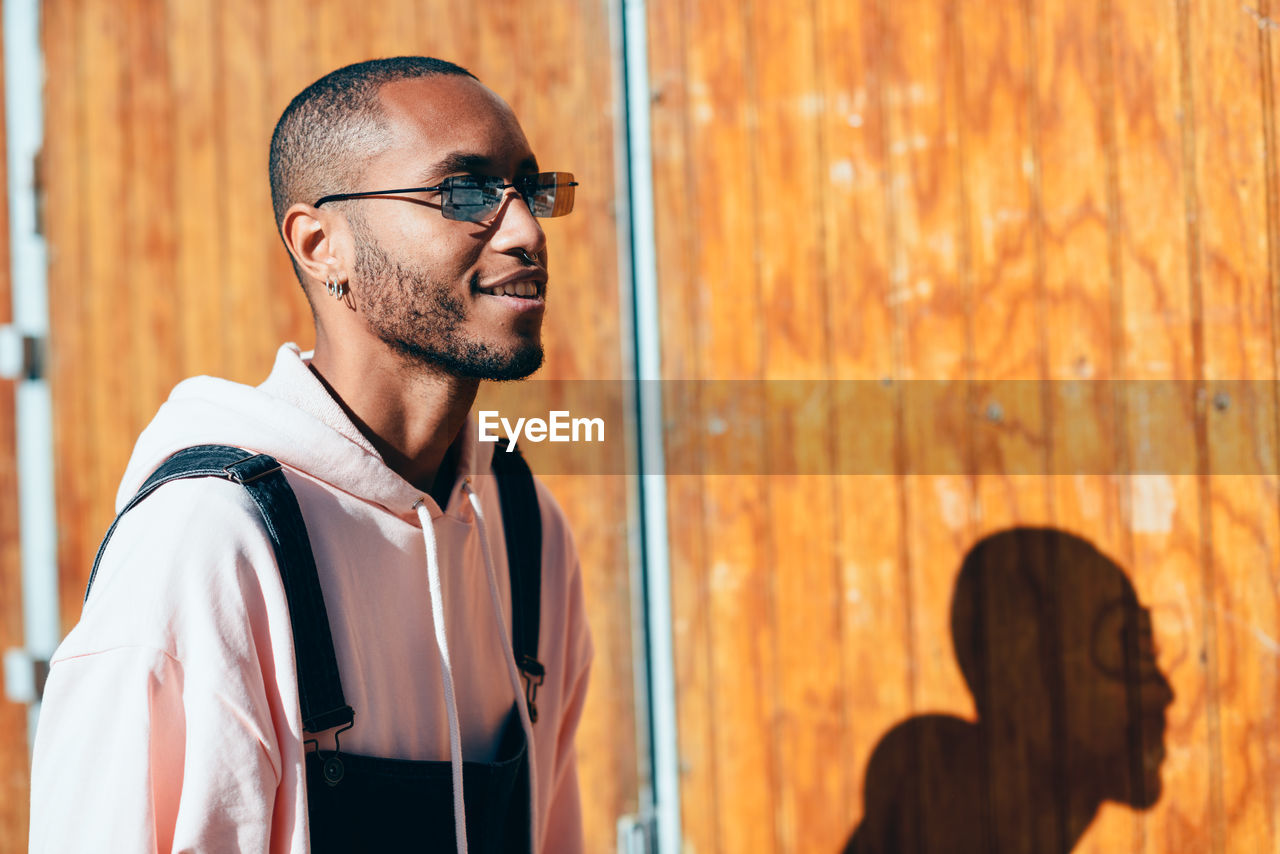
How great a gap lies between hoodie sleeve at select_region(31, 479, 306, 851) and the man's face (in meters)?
0.36

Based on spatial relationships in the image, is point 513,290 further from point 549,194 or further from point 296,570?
point 296,570

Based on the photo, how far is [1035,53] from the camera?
6.99 feet

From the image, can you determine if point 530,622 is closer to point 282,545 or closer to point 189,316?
point 282,545

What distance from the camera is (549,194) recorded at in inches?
54.4

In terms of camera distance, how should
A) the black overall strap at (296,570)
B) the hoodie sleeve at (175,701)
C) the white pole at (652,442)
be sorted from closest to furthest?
the hoodie sleeve at (175,701) → the black overall strap at (296,570) → the white pole at (652,442)

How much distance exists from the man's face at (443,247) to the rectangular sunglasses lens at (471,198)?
0.03ft

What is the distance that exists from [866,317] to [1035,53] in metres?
0.70

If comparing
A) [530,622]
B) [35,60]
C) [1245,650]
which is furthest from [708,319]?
[35,60]

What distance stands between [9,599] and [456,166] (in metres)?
2.28

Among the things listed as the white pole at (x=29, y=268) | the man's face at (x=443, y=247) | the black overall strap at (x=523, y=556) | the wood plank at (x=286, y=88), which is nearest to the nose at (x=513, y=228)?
the man's face at (x=443, y=247)

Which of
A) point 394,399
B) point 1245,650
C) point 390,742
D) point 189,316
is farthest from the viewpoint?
point 189,316

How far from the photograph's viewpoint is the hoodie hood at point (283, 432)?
3.72 ft

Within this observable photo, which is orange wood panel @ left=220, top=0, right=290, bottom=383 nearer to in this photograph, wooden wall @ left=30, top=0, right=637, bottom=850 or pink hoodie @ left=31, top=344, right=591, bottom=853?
wooden wall @ left=30, top=0, right=637, bottom=850

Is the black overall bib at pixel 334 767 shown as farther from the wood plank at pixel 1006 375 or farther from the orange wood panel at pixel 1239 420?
the orange wood panel at pixel 1239 420
